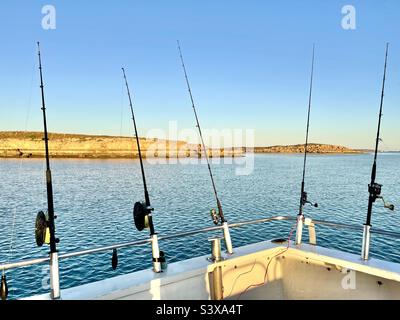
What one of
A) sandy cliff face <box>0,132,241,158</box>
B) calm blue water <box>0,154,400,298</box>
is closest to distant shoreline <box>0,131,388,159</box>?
sandy cliff face <box>0,132,241,158</box>

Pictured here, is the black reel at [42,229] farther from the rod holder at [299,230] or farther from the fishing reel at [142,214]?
the rod holder at [299,230]

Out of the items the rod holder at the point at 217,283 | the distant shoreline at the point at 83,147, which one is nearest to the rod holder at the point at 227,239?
the rod holder at the point at 217,283

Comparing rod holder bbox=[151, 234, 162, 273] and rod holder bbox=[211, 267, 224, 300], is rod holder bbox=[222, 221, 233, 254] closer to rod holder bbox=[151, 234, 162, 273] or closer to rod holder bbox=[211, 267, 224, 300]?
rod holder bbox=[211, 267, 224, 300]

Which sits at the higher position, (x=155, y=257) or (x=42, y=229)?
(x=42, y=229)

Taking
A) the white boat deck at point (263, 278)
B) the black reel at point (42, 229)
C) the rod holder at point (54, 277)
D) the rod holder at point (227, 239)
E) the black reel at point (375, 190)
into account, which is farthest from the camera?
the rod holder at point (227, 239)

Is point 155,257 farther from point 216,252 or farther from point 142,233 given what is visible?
point 142,233

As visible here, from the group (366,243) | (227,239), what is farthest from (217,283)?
(366,243)

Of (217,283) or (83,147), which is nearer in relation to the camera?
(217,283)
